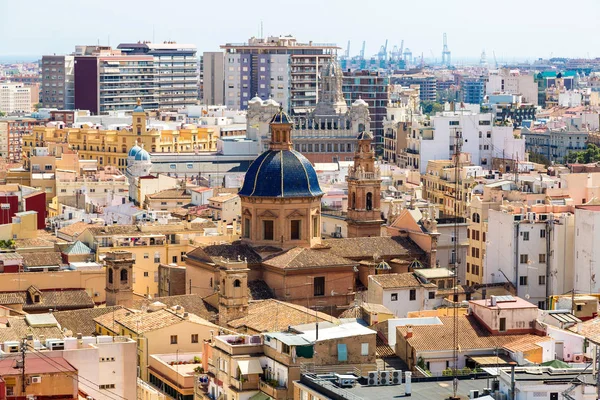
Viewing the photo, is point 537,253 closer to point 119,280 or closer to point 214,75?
point 119,280

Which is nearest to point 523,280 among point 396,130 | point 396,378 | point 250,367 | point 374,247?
point 374,247

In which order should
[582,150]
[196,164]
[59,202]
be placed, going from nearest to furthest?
[59,202], [196,164], [582,150]

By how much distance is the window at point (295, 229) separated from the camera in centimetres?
6101

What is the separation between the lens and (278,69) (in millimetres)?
162125

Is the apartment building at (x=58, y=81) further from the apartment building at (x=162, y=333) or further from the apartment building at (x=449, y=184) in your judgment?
the apartment building at (x=162, y=333)

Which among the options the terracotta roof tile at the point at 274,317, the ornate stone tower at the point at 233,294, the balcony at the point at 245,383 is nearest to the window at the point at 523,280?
the terracotta roof tile at the point at 274,317

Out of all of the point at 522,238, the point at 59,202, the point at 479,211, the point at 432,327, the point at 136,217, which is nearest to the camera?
the point at 432,327

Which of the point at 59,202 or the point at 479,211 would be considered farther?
the point at 59,202

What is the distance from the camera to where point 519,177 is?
80.2 m

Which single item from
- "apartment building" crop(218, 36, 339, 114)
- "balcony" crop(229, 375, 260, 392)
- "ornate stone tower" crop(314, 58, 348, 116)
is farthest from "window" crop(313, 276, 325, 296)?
"apartment building" crop(218, 36, 339, 114)

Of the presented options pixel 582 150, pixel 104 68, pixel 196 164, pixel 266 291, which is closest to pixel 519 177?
pixel 266 291

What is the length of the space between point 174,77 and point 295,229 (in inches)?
5335

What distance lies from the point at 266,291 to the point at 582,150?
248 feet

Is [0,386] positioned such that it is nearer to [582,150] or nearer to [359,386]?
[359,386]
